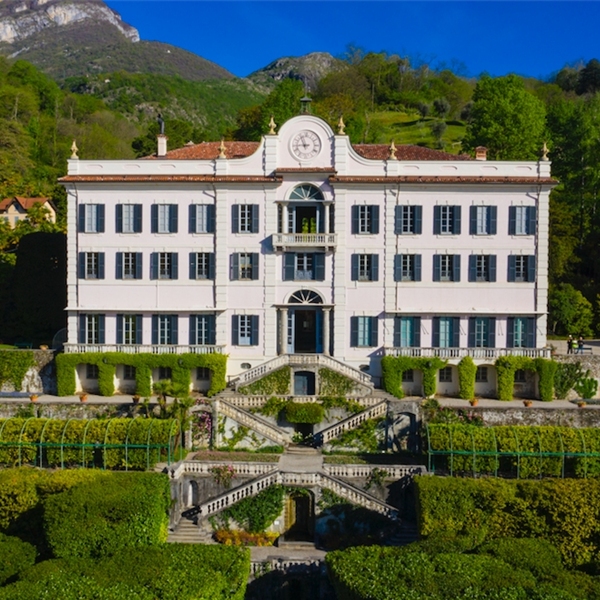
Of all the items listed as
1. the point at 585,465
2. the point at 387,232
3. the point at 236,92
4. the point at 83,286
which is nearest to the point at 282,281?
the point at 387,232

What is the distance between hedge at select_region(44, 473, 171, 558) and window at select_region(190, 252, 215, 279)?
14950mm

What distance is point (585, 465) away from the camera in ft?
103

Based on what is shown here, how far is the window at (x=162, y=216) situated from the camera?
40562 mm

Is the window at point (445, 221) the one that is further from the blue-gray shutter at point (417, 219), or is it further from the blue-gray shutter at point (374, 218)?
the blue-gray shutter at point (374, 218)

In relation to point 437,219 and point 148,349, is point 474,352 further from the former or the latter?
point 148,349

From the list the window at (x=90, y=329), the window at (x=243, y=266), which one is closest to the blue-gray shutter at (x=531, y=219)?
the window at (x=243, y=266)

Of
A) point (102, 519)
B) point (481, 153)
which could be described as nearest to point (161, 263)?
Result: point (102, 519)

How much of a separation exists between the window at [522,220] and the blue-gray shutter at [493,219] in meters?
0.73

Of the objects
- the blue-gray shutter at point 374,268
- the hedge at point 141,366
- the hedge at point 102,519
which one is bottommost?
the hedge at point 102,519

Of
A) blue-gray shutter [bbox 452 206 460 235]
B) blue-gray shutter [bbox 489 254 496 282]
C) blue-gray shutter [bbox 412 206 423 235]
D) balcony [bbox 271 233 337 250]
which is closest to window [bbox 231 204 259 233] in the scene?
balcony [bbox 271 233 337 250]

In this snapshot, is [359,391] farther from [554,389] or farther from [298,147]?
[298,147]

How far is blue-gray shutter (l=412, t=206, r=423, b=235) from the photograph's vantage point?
40.2 meters

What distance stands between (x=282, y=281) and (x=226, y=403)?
318 inches

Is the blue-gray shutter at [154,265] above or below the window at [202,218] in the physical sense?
below
